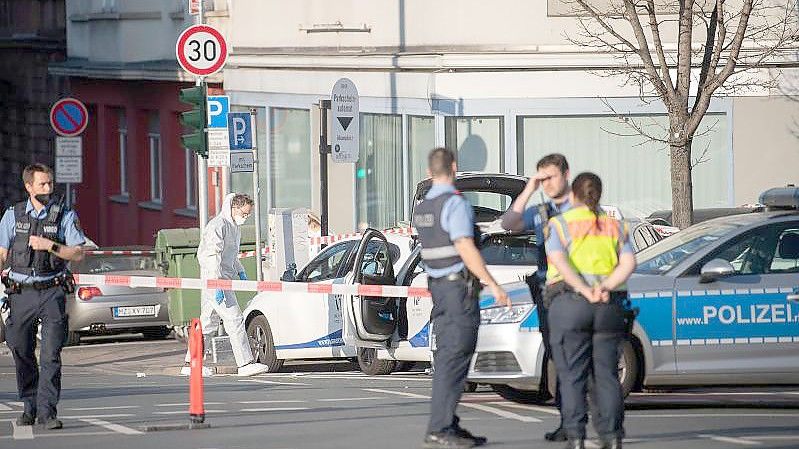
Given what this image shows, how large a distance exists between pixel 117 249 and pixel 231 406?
→ 35.0 feet

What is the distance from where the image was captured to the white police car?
13.1m

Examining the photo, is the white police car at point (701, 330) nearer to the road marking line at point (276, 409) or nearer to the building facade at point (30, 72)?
the road marking line at point (276, 409)

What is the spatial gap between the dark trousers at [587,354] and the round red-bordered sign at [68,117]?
18.8m

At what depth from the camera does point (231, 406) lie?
14.2 meters

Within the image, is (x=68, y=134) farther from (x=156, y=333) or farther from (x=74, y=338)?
(x=74, y=338)

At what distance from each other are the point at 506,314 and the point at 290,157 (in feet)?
56.3

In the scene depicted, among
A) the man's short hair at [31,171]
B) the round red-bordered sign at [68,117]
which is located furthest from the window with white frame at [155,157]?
the man's short hair at [31,171]

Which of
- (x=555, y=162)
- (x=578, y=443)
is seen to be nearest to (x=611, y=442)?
(x=578, y=443)

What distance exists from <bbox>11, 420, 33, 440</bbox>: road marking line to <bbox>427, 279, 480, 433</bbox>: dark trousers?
10.0 feet

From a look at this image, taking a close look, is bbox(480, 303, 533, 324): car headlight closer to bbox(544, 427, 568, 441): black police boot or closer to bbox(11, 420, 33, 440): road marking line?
bbox(544, 427, 568, 441): black police boot

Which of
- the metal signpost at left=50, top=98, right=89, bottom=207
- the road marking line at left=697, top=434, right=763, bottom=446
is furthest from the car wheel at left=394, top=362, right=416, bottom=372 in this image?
the metal signpost at left=50, top=98, right=89, bottom=207

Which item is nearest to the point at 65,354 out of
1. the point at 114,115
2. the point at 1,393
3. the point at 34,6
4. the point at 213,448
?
the point at 1,393

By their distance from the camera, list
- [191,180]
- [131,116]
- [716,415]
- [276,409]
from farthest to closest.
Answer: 1. [131,116]
2. [191,180]
3. [276,409]
4. [716,415]

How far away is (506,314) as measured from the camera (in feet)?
44.1
